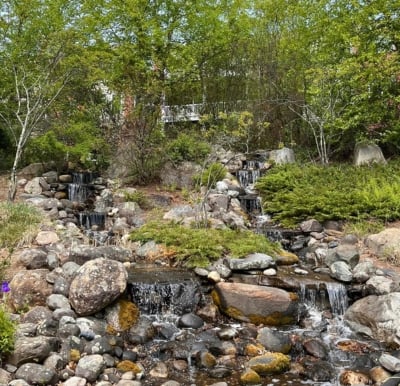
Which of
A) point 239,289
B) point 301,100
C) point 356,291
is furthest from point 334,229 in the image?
point 301,100

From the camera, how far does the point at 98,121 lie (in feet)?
40.5

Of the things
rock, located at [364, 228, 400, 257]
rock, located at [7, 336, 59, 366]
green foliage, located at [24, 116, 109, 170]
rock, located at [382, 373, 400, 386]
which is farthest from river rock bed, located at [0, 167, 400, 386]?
green foliage, located at [24, 116, 109, 170]

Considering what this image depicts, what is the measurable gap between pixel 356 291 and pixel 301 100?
9.24 meters

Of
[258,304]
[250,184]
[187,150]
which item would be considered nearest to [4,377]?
[258,304]

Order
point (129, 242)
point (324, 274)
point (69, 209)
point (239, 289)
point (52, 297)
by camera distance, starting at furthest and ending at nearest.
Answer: point (69, 209) → point (129, 242) → point (324, 274) → point (239, 289) → point (52, 297)

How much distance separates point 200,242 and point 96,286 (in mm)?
2293

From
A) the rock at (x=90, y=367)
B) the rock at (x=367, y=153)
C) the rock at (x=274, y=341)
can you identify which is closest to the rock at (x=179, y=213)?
the rock at (x=274, y=341)

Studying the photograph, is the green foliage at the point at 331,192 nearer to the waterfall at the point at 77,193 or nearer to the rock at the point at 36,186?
the waterfall at the point at 77,193

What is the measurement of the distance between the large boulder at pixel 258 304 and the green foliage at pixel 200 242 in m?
0.96

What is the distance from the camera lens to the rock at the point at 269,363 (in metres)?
4.50

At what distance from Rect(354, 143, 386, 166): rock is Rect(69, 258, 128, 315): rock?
9.29 meters

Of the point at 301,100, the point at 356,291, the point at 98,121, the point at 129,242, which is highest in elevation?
the point at 301,100

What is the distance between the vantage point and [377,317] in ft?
17.5

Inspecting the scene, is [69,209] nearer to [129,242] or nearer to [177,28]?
[129,242]
